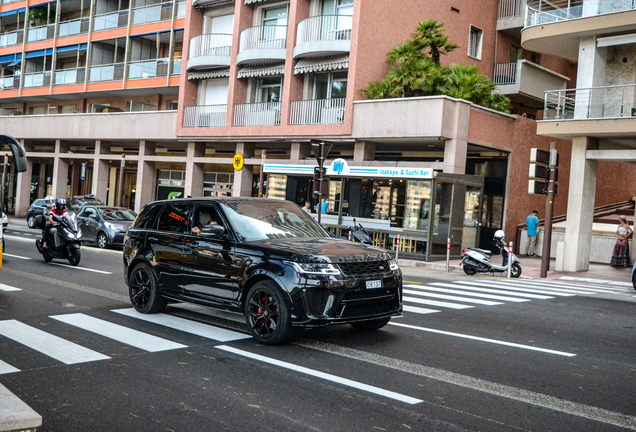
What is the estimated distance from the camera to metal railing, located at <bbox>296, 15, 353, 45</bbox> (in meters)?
27.0

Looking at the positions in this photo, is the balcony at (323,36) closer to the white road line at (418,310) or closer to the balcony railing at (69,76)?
the white road line at (418,310)

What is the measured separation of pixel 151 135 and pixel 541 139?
20.5m

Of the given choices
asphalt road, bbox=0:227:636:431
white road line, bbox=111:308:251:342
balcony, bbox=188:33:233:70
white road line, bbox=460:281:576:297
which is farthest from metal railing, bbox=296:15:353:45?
white road line, bbox=111:308:251:342

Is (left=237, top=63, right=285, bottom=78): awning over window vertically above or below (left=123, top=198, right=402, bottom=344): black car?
above

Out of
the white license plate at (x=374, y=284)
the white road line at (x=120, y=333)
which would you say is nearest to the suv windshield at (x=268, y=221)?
the white license plate at (x=374, y=284)

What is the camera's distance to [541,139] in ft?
94.4

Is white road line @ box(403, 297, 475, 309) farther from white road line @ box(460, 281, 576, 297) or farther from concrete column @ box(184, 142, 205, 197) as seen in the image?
concrete column @ box(184, 142, 205, 197)

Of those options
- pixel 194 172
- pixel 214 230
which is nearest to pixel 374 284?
pixel 214 230

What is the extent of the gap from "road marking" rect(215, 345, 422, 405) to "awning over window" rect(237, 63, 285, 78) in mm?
24152

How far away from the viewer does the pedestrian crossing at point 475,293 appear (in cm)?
1148

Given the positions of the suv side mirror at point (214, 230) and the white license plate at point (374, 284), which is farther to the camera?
the suv side mirror at point (214, 230)

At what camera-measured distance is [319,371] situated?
20.7 feet

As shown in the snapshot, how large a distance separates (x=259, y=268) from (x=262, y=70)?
80.0ft

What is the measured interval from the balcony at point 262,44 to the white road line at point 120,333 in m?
22.2
